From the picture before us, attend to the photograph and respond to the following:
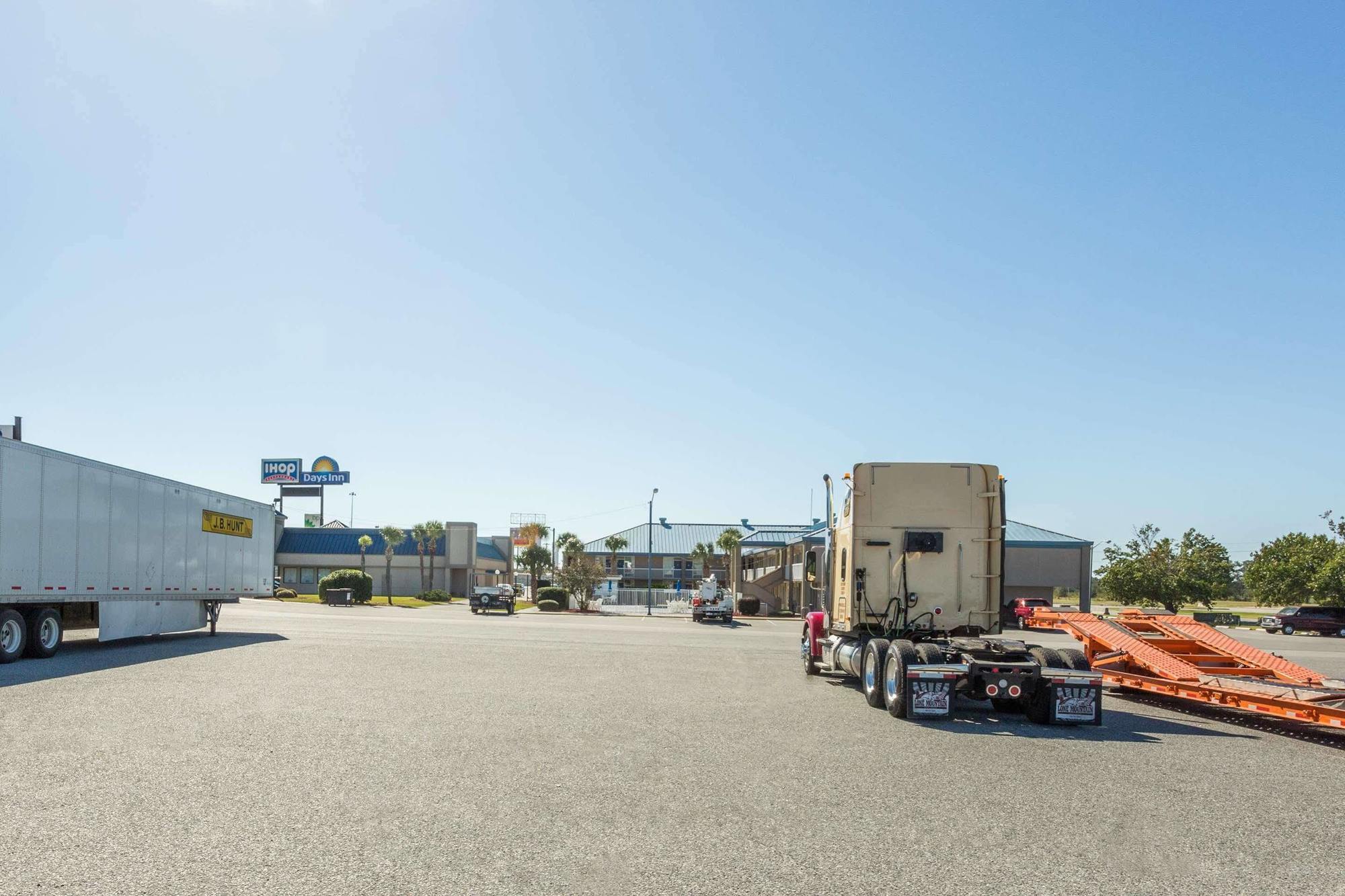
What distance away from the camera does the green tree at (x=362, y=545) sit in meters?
80.2

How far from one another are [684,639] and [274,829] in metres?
25.2

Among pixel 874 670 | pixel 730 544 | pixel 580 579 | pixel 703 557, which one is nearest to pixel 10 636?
pixel 874 670

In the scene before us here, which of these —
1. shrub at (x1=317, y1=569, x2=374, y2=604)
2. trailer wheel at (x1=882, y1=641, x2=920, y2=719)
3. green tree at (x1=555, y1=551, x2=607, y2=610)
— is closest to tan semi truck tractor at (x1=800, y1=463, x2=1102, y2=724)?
trailer wheel at (x1=882, y1=641, x2=920, y2=719)

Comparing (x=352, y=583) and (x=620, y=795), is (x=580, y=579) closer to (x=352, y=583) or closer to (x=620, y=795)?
(x=352, y=583)

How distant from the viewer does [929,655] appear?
13.0 meters

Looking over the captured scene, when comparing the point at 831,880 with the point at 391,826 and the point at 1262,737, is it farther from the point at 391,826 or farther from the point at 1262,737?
the point at 1262,737

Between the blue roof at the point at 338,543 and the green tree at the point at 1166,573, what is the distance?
5492 centimetres

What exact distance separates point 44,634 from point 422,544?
6378 cm

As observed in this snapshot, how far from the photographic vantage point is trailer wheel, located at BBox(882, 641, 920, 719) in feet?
42.3

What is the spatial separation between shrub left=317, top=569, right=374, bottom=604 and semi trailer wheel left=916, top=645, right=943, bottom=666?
59.4 metres

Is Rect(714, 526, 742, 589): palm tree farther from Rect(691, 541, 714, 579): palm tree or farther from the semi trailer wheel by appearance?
the semi trailer wheel

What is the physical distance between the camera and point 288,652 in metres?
21.8

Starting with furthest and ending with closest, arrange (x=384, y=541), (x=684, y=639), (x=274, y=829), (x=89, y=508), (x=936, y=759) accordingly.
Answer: (x=384, y=541) < (x=684, y=639) < (x=89, y=508) < (x=936, y=759) < (x=274, y=829)

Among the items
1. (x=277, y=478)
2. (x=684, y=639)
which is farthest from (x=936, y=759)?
(x=277, y=478)
